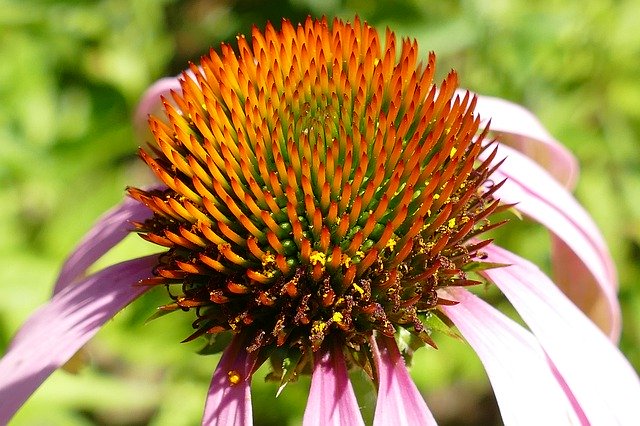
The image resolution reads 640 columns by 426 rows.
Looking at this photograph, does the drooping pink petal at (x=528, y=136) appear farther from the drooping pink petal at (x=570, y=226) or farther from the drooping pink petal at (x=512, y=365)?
the drooping pink petal at (x=512, y=365)

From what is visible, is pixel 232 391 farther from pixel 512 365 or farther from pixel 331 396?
pixel 512 365

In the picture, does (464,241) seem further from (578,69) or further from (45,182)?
(45,182)

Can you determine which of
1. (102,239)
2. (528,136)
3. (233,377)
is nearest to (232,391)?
(233,377)

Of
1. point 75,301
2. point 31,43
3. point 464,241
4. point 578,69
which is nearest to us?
point 464,241

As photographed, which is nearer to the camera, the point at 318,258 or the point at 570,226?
the point at 318,258

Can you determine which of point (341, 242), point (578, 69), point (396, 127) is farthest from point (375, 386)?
point (578, 69)

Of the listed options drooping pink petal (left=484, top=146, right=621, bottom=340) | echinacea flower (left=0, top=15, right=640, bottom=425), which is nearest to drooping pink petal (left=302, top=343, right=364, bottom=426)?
echinacea flower (left=0, top=15, right=640, bottom=425)
